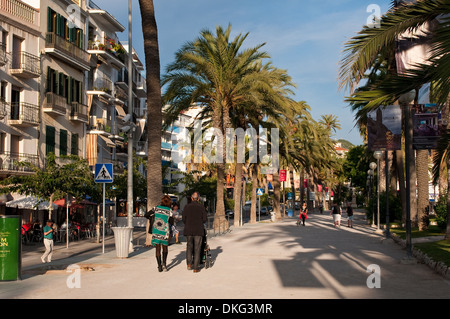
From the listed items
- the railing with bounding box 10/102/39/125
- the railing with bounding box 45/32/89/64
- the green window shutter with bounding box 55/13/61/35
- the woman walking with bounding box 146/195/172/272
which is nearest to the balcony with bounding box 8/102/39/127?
the railing with bounding box 10/102/39/125

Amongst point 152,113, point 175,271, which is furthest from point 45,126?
point 175,271

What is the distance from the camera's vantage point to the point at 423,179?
2845cm

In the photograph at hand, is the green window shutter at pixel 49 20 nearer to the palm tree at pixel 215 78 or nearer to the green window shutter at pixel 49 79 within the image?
the green window shutter at pixel 49 79

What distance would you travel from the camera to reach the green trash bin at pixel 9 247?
38.3 feet

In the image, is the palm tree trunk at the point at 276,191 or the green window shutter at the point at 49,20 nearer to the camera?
the green window shutter at the point at 49,20

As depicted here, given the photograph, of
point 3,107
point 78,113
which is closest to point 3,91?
point 3,107

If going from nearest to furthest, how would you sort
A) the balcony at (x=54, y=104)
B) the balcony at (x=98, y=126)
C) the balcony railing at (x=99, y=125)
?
the balcony at (x=54, y=104), the balcony at (x=98, y=126), the balcony railing at (x=99, y=125)

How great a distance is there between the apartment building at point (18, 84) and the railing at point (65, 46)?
37.6 inches

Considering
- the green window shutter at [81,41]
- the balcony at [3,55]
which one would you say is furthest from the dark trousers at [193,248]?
the green window shutter at [81,41]

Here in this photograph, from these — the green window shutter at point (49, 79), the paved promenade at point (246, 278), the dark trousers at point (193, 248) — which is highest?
the green window shutter at point (49, 79)

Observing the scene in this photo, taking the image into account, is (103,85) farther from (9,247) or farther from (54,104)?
(9,247)

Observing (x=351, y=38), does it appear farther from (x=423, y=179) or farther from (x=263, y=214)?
(x=263, y=214)
